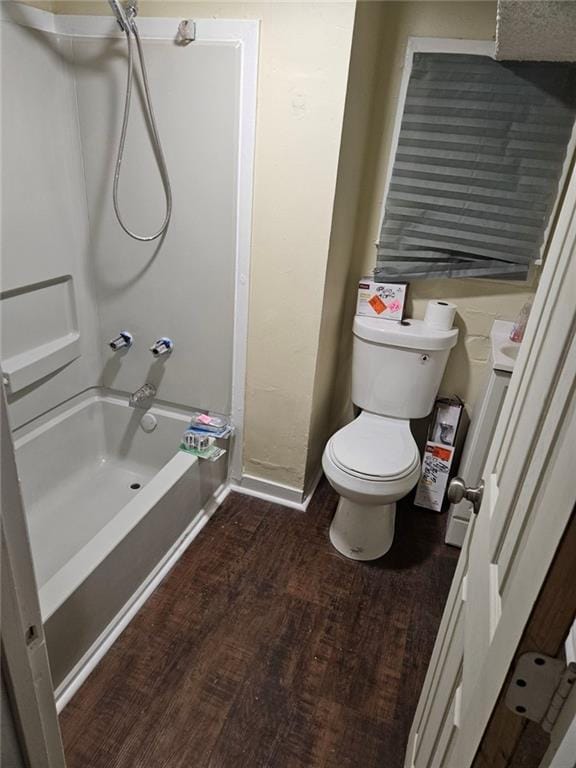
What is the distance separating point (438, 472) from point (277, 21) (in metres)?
1.84

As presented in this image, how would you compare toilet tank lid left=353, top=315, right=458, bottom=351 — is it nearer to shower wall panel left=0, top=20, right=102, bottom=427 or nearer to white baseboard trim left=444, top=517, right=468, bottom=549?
white baseboard trim left=444, top=517, right=468, bottom=549

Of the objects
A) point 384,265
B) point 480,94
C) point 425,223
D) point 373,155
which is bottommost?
point 384,265

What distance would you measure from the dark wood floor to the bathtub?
0.09m

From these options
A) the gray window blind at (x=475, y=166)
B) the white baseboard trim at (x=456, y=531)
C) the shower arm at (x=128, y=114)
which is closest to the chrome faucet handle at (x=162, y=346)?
the shower arm at (x=128, y=114)

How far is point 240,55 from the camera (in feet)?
5.18

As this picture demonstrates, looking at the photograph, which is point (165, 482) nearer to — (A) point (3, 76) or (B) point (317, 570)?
(B) point (317, 570)

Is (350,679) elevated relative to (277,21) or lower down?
lower down

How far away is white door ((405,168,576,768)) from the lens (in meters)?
0.49

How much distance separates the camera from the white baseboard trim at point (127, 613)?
4.64ft

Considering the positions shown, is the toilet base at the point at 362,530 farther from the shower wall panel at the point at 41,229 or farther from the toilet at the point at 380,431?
the shower wall panel at the point at 41,229

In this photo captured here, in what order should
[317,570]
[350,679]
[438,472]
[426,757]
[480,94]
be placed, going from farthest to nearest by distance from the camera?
[438,472], [317,570], [480,94], [350,679], [426,757]

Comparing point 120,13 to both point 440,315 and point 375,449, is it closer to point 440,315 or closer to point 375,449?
point 440,315

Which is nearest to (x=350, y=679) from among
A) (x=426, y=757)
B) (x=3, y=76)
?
(x=426, y=757)

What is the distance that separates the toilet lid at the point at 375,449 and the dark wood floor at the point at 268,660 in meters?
0.42
